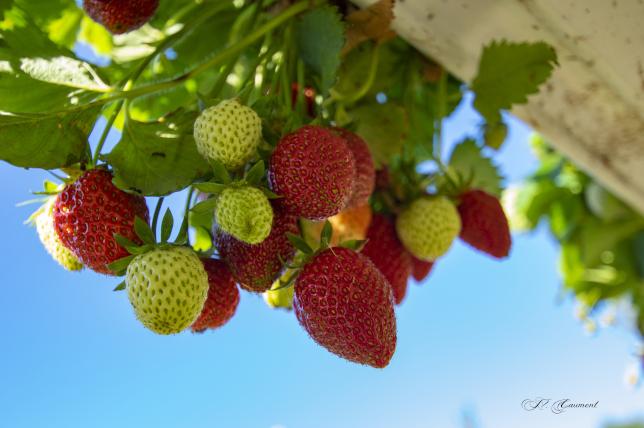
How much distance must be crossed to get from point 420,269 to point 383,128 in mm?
216

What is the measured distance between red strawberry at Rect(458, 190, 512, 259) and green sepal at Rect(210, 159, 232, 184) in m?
0.48

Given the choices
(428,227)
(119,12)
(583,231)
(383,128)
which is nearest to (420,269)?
(428,227)

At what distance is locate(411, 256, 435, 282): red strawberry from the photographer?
3.45 feet

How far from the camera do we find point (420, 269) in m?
1.06

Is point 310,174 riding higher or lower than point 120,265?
higher

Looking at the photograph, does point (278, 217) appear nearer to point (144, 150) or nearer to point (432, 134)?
point (144, 150)

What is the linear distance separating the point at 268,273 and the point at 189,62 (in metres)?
0.47

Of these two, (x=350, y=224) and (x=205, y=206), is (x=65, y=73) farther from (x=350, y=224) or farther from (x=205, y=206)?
(x=350, y=224)

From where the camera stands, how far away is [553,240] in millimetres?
2109

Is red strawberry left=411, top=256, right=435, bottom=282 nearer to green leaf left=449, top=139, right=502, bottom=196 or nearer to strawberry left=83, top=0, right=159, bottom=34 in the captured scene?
green leaf left=449, top=139, right=502, bottom=196

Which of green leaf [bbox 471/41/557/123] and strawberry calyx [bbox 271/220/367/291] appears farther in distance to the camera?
green leaf [bbox 471/41/557/123]

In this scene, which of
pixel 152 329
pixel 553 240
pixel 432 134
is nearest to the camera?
pixel 152 329

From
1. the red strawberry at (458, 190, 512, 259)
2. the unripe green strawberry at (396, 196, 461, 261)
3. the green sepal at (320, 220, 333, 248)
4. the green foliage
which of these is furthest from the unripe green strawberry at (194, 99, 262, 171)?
the green foliage

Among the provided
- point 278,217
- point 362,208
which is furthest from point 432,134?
point 278,217
